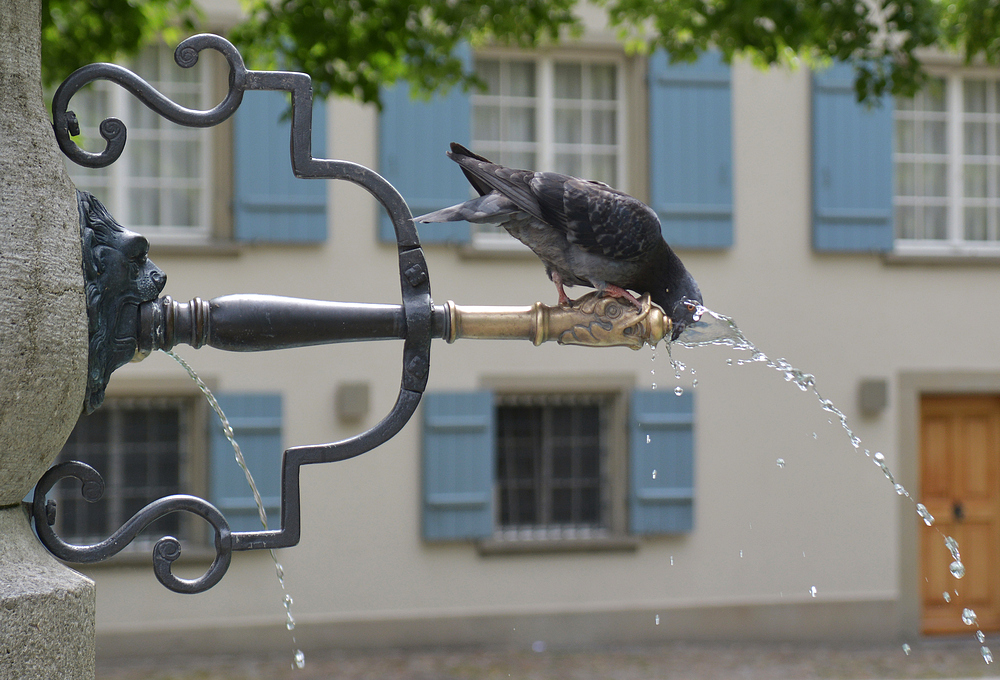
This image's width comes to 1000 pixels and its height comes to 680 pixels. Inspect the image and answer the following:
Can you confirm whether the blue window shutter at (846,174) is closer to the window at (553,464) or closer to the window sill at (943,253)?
the window sill at (943,253)

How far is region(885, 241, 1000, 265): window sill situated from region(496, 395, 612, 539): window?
8.46 feet

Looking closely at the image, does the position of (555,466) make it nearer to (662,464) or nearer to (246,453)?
(662,464)

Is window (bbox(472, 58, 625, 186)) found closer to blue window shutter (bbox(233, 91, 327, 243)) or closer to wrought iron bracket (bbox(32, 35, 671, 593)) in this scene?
blue window shutter (bbox(233, 91, 327, 243))

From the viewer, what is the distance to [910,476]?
854 centimetres

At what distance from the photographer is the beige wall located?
7723 millimetres

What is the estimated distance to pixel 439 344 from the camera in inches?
297

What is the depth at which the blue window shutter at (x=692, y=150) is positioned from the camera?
8195 millimetres

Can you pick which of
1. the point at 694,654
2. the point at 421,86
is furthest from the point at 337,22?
the point at 694,654

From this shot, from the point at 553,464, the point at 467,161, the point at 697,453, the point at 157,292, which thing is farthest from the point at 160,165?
the point at 157,292

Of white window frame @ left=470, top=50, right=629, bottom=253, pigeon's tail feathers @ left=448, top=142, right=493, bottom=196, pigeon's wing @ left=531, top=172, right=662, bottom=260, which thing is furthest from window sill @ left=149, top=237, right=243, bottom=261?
pigeon's wing @ left=531, top=172, right=662, bottom=260

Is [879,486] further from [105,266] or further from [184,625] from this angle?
[105,266]

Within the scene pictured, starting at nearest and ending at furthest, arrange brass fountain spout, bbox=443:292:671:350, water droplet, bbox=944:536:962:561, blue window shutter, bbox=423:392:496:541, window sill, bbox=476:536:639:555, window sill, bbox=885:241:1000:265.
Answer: brass fountain spout, bbox=443:292:671:350 < water droplet, bbox=944:536:962:561 < blue window shutter, bbox=423:392:496:541 < window sill, bbox=476:536:639:555 < window sill, bbox=885:241:1000:265

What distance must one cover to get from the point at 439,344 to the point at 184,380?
1.80 metres

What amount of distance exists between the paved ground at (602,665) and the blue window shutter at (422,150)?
9.84 feet
